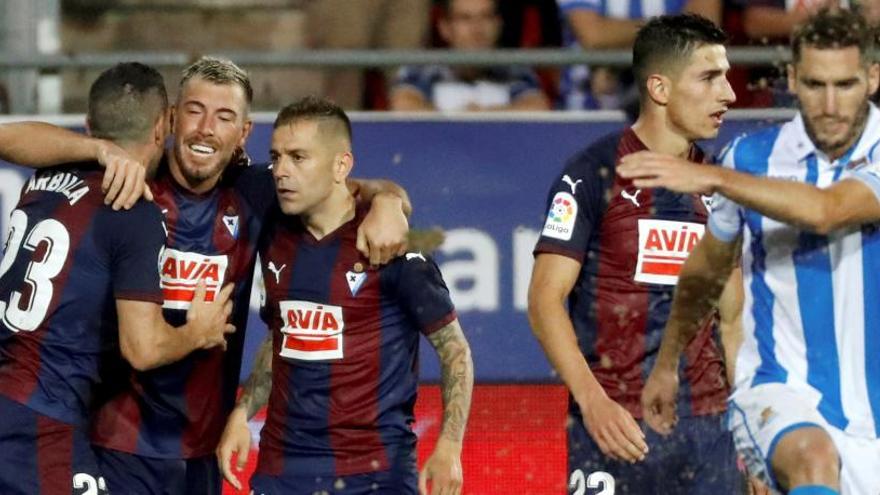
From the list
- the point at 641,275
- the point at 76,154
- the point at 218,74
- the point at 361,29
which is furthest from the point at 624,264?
the point at 361,29

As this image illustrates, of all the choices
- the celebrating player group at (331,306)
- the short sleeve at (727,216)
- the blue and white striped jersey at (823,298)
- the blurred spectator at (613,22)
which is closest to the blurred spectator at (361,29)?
the blurred spectator at (613,22)

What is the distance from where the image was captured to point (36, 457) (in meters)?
6.35

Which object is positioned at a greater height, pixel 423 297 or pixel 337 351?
pixel 423 297

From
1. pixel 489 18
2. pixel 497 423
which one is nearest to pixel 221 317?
pixel 497 423

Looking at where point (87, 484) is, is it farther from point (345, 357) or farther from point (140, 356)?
point (345, 357)

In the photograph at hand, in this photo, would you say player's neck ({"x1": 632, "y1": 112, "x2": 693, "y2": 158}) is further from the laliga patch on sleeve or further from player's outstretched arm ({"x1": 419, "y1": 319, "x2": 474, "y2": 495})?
player's outstretched arm ({"x1": 419, "y1": 319, "x2": 474, "y2": 495})

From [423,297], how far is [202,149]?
0.95 meters

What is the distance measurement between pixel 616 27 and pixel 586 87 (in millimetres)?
438

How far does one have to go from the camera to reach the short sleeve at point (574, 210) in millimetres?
6621

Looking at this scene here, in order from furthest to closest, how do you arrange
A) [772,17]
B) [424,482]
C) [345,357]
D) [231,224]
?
[772,17] < [231,224] < [345,357] < [424,482]

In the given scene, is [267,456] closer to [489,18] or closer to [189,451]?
[189,451]

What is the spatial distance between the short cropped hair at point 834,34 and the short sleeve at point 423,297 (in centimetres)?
146

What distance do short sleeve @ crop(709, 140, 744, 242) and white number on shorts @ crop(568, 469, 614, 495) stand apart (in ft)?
3.46

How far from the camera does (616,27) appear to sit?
989 cm
